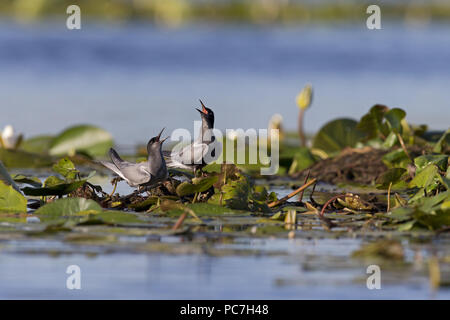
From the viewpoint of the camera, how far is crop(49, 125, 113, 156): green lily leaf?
898 centimetres

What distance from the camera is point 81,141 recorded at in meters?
9.03

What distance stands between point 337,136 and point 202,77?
1175 cm

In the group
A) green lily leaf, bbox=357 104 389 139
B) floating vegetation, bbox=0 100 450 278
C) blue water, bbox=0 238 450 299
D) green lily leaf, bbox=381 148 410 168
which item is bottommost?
blue water, bbox=0 238 450 299

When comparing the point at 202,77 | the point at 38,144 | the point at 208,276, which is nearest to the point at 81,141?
the point at 38,144

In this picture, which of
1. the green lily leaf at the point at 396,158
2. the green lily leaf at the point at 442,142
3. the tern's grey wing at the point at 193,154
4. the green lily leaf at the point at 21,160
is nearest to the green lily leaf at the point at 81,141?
the green lily leaf at the point at 21,160

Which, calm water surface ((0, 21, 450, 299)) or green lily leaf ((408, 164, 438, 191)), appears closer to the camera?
calm water surface ((0, 21, 450, 299))

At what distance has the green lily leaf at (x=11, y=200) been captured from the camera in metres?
5.39

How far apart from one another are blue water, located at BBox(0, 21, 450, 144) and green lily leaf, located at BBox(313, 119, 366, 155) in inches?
136

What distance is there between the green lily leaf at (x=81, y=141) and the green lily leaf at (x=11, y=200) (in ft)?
11.6

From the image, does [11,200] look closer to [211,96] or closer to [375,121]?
[375,121]

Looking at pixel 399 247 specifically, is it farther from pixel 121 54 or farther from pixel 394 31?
pixel 394 31

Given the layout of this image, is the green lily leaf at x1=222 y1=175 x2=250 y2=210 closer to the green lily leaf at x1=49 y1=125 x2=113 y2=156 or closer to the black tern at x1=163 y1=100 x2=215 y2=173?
the black tern at x1=163 y1=100 x2=215 y2=173

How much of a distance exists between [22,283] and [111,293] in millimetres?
427

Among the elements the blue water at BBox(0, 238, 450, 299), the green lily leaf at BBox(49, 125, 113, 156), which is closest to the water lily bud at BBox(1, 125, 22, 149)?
the green lily leaf at BBox(49, 125, 113, 156)
